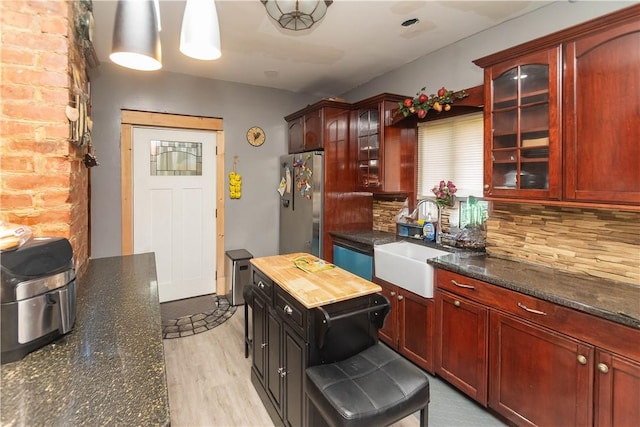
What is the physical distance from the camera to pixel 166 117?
142 inches

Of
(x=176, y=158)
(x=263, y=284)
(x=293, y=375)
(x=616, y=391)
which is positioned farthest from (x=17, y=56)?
(x=616, y=391)

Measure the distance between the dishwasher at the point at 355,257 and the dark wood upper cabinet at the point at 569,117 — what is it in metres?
1.20

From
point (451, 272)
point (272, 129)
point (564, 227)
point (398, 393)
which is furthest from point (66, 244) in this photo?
point (272, 129)

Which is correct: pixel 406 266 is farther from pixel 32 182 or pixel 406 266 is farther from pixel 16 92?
pixel 16 92

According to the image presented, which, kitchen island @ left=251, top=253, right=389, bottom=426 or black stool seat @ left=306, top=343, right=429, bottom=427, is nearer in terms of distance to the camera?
black stool seat @ left=306, top=343, right=429, bottom=427

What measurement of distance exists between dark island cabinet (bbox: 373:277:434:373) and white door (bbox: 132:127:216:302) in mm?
2332

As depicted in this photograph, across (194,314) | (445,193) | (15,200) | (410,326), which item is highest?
(445,193)

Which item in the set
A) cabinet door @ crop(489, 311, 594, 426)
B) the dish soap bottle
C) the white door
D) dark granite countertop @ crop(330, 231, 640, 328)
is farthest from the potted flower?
the white door

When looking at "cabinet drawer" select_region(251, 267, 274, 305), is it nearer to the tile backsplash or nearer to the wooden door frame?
the tile backsplash

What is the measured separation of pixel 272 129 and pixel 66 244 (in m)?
3.31

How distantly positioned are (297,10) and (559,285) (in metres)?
2.15

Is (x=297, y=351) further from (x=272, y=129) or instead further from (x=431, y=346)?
(x=272, y=129)

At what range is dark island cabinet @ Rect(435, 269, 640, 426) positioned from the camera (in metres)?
1.45

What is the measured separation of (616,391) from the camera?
4.75 ft
